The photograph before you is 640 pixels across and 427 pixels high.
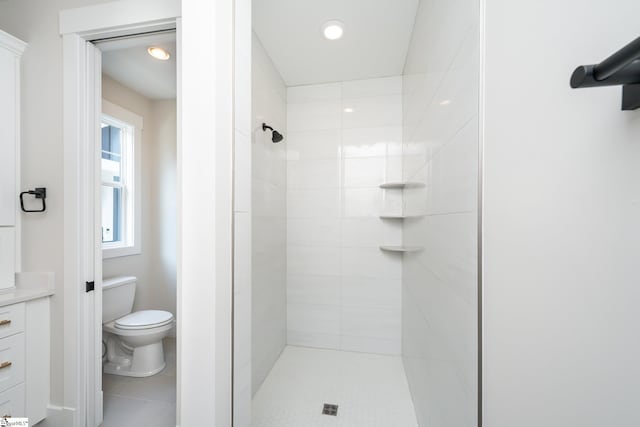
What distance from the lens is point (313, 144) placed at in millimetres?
2535

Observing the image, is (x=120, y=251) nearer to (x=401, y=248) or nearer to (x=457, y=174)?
(x=401, y=248)

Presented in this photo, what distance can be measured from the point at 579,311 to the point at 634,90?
0.44 m

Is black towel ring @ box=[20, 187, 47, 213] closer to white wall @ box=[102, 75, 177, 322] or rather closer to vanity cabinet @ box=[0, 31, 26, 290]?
vanity cabinet @ box=[0, 31, 26, 290]

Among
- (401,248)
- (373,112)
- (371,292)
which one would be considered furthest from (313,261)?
(373,112)

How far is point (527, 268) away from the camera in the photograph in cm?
63

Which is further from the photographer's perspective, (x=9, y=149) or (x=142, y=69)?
(x=142, y=69)

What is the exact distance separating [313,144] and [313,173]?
0.28m

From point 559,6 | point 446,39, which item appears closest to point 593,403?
point 559,6

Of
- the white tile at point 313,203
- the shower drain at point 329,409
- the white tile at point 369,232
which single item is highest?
the white tile at point 313,203

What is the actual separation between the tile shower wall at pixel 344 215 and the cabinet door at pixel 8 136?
1775 mm

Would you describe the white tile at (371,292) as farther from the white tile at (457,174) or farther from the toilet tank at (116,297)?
the toilet tank at (116,297)

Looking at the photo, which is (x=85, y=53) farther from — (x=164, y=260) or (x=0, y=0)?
(x=164, y=260)

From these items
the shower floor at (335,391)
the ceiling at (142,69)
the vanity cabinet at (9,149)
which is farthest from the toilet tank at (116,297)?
the ceiling at (142,69)

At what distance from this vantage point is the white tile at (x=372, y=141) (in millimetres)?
2387
